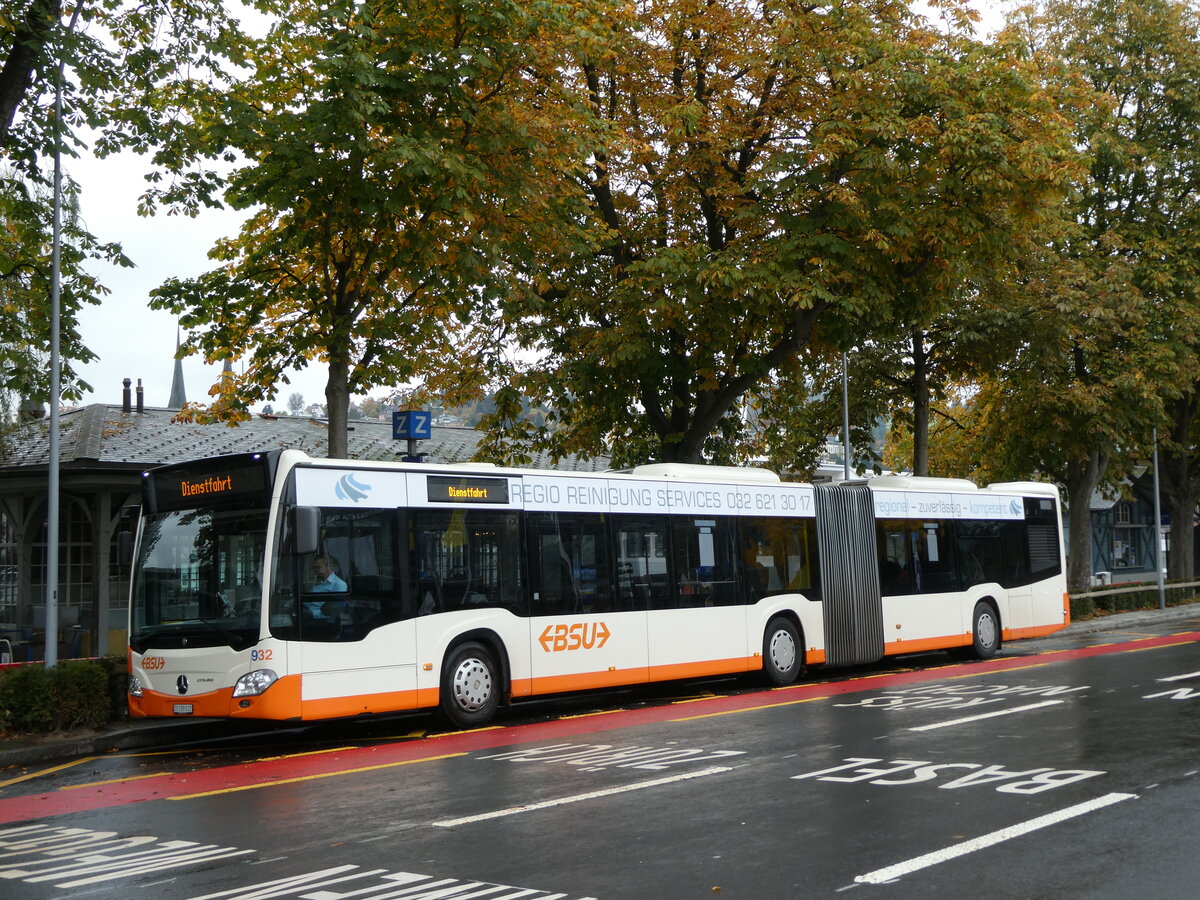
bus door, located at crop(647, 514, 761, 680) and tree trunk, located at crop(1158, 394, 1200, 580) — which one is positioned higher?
tree trunk, located at crop(1158, 394, 1200, 580)

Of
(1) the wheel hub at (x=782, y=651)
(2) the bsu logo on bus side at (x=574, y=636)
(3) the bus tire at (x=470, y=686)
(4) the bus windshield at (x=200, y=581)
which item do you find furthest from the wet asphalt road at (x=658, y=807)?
(1) the wheel hub at (x=782, y=651)

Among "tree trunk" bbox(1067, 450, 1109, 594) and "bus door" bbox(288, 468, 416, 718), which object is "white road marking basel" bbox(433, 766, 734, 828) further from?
"tree trunk" bbox(1067, 450, 1109, 594)

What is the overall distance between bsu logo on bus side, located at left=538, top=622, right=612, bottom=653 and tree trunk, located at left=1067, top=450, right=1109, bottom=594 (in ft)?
71.8

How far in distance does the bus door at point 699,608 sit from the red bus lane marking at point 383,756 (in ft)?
A: 2.11

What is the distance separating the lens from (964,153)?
18.9 metres

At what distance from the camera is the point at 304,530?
12.9 metres

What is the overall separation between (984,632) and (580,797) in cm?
1579

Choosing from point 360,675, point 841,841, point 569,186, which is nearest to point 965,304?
point 569,186

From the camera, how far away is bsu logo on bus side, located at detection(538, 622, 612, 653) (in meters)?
15.7

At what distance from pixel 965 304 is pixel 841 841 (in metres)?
22.4

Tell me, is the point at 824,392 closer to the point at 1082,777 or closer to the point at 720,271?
the point at 720,271

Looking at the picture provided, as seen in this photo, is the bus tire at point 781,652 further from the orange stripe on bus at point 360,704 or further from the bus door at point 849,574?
the orange stripe on bus at point 360,704

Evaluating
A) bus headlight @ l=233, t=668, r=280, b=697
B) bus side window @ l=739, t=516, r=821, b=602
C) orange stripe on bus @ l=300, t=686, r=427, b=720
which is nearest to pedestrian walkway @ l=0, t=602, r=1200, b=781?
bus headlight @ l=233, t=668, r=280, b=697

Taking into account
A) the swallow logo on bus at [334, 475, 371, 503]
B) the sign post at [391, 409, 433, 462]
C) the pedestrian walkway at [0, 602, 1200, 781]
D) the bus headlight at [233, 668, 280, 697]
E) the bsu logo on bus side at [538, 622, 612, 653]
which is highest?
the sign post at [391, 409, 433, 462]
